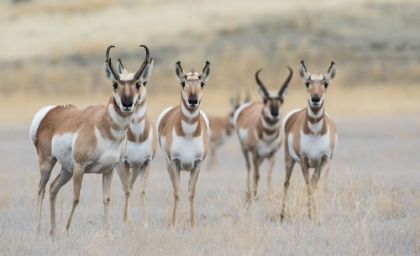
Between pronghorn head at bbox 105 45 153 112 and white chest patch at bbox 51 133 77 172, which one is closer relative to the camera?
pronghorn head at bbox 105 45 153 112

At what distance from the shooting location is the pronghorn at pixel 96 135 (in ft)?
27.1

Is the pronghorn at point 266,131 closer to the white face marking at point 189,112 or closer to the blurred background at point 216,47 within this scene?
the white face marking at point 189,112

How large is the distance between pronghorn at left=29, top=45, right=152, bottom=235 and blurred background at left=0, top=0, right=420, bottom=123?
934 inches

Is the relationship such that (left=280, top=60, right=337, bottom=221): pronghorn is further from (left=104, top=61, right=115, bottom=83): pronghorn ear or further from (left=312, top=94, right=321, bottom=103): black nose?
(left=104, top=61, right=115, bottom=83): pronghorn ear

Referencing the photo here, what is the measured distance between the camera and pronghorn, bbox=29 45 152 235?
8.25m

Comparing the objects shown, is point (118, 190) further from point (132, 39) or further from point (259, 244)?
point (132, 39)

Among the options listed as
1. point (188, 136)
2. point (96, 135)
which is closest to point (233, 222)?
point (188, 136)

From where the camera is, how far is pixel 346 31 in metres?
43.5

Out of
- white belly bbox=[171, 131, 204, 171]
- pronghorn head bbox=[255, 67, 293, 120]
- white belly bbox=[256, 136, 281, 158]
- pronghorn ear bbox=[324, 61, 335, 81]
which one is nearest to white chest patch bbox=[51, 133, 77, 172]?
white belly bbox=[171, 131, 204, 171]

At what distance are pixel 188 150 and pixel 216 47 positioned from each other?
33344 mm

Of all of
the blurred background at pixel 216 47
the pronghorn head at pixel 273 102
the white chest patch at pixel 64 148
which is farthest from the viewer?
the blurred background at pixel 216 47

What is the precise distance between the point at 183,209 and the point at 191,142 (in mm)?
1210

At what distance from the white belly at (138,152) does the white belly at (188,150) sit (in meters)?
0.54

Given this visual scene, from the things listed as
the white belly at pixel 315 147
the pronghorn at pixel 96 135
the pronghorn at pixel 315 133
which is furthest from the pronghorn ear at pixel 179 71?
the white belly at pixel 315 147
